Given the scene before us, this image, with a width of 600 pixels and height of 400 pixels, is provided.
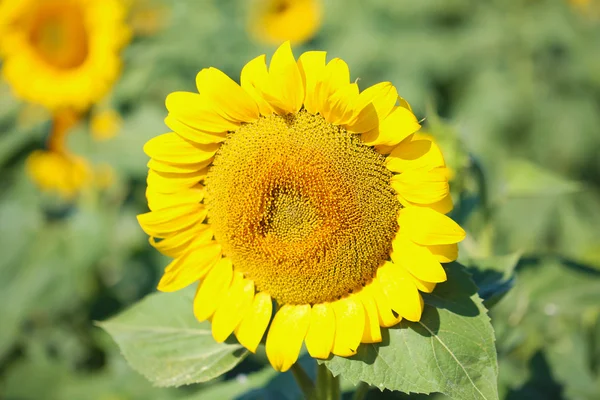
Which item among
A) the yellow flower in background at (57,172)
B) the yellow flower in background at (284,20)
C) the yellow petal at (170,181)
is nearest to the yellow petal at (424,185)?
the yellow petal at (170,181)

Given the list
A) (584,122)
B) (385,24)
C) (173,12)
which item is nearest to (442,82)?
(385,24)

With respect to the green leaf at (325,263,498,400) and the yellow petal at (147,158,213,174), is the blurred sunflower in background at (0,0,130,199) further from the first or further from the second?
the green leaf at (325,263,498,400)

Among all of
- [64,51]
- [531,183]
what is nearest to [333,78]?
[531,183]

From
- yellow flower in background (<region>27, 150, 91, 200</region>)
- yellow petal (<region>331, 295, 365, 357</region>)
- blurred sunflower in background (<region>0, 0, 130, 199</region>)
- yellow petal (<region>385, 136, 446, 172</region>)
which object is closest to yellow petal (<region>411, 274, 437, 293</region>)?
yellow petal (<region>331, 295, 365, 357</region>)

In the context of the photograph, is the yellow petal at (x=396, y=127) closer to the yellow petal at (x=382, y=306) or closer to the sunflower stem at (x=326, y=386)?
the yellow petal at (x=382, y=306)

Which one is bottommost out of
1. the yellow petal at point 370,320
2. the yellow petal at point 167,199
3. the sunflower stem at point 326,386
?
the sunflower stem at point 326,386

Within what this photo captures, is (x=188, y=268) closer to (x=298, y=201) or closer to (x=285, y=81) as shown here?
(x=298, y=201)

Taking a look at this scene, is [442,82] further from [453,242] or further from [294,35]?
[453,242]
